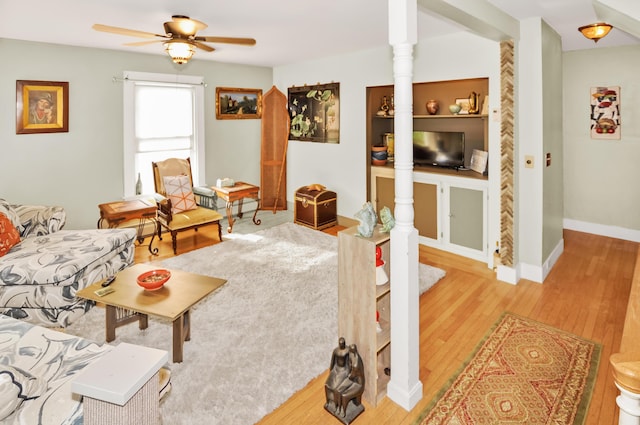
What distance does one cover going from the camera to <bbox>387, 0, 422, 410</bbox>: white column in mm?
2152

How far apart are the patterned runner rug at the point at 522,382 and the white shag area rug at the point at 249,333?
0.87 meters

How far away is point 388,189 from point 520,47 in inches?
91.6

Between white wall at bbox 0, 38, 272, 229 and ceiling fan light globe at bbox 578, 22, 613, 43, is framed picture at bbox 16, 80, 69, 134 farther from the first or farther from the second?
ceiling fan light globe at bbox 578, 22, 613, 43

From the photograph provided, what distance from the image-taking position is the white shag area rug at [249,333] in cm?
238

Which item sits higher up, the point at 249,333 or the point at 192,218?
the point at 192,218

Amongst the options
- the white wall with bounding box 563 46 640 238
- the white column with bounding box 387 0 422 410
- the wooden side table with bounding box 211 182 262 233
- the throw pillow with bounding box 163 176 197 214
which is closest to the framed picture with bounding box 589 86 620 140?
the white wall with bounding box 563 46 640 238

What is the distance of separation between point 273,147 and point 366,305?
5.14 metres

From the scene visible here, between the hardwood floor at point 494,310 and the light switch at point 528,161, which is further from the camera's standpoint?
the light switch at point 528,161

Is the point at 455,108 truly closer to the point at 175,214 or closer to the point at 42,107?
the point at 175,214

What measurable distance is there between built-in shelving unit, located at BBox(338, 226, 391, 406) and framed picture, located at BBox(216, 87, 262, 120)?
4737mm

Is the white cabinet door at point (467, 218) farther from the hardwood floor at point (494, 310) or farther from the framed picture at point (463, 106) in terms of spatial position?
the framed picture at point (463, 106)

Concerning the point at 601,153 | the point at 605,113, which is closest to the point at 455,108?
the point at 605,113

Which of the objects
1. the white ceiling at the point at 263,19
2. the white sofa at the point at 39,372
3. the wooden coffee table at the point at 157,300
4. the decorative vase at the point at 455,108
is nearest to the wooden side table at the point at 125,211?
the wooden coffee table at the point at 157,300

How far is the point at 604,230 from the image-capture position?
5.57m
